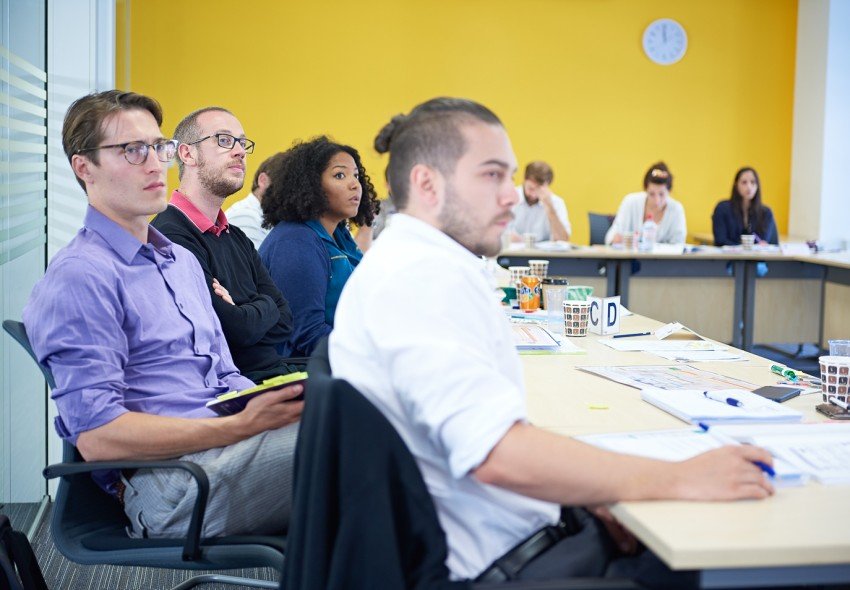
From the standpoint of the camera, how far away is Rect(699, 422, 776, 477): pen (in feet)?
4.53

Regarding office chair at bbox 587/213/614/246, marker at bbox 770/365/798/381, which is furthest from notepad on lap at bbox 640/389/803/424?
office chair at bbox 587/213/614/246

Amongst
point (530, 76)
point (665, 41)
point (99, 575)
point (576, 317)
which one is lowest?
point (99, 575)

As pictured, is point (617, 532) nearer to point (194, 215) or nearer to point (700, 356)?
point (700, 356)

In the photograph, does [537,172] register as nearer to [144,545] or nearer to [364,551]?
[144,545]

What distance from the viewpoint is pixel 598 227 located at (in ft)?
24.2

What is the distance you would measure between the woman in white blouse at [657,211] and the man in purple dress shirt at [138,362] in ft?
17.8

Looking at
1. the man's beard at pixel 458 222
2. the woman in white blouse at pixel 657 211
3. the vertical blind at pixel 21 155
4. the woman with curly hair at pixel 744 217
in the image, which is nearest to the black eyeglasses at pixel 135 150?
the vertical blind at pixel 21 155

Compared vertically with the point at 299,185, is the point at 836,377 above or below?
below

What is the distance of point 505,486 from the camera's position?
1253 mm

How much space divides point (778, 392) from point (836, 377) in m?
0.13

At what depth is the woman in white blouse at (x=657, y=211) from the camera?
7129 mm

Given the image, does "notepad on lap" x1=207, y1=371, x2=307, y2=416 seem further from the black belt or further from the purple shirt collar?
the black belt

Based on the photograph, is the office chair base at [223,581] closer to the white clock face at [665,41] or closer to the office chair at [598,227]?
the office chair at [598,227]

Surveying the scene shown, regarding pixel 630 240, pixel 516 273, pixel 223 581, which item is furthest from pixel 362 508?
pixel 630 240
